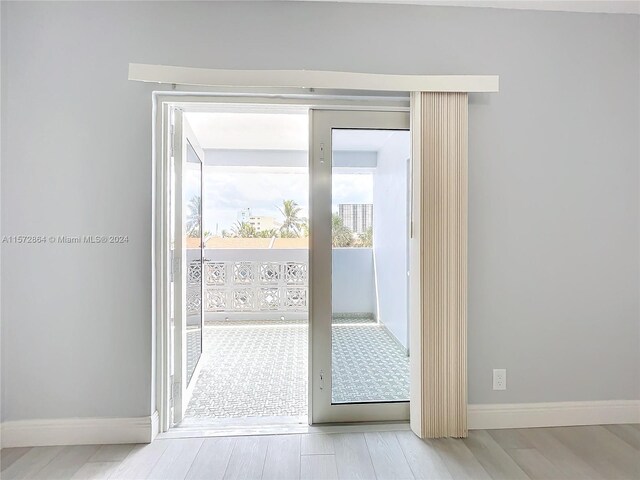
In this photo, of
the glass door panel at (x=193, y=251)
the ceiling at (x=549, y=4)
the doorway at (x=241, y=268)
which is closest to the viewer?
the ceiling at (x=549, y=4)

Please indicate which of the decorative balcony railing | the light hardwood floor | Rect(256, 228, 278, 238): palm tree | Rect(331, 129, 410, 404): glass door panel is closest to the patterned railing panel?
the decorative balcony railing

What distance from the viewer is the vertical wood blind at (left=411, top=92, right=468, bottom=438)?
2105 mm

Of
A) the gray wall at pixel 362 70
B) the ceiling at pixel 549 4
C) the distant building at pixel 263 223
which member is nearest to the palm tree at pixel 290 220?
the distant building at pixel 263 223

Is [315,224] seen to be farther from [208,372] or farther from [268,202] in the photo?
[268,202]

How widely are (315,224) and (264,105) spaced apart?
0.80m

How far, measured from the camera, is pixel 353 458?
1.91 metres

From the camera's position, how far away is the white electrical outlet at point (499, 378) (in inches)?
87.6

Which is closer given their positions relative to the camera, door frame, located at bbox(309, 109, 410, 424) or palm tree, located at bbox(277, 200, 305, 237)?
door frame, located at bbox(309, 109, 410, 424)

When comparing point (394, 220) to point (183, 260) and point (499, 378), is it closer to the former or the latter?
point (499, 378)

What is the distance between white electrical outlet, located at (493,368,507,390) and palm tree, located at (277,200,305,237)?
3.88 meters

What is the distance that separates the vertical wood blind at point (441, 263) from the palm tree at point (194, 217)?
5.32ft

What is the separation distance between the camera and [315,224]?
227 cm

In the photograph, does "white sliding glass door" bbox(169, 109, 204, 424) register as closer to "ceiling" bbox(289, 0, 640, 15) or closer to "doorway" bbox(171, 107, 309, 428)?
"doorway" bbox(171, 107, 309, 428)

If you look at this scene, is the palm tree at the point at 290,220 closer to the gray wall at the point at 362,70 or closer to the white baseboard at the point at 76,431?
the gray wall at the point at 362,70
